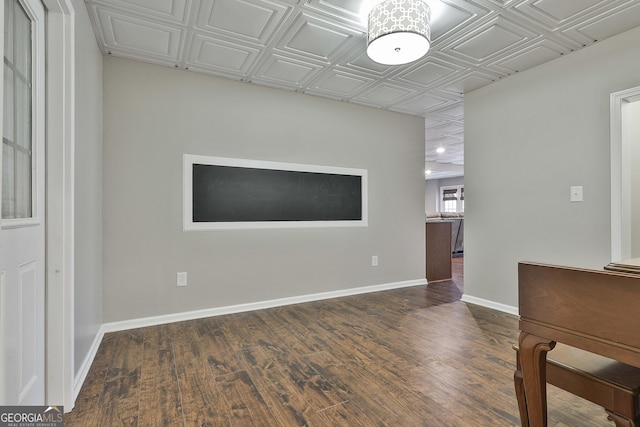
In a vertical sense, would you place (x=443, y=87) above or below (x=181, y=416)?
above

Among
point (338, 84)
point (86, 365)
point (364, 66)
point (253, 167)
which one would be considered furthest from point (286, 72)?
point (86, 365)

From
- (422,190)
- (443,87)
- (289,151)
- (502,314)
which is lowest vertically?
(502,314)

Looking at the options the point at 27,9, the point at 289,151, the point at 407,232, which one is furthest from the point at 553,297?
the point at 407,232

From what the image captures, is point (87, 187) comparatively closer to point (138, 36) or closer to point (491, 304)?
point (138, 36)

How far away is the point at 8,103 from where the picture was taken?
124cm

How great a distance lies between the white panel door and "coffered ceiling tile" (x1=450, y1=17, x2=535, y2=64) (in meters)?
2.59

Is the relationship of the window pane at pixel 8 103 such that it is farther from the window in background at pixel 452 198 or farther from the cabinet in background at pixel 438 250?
the window in background at pixel 452 198

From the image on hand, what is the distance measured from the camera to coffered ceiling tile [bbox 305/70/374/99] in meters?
3.09

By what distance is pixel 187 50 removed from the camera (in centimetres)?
257

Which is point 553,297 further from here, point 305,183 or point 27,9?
point 305,183

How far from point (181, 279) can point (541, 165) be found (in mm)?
3378

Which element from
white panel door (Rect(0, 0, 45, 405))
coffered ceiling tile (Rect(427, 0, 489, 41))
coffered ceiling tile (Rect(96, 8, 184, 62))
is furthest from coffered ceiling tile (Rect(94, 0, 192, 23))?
coffered ceiling tile (Rect(427, 0, 489, 41))

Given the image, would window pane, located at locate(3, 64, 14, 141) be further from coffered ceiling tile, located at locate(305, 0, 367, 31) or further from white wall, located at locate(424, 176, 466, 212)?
white wall, located at locate(424, 176, 466, 212)

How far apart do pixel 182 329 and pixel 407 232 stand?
2.83 m
